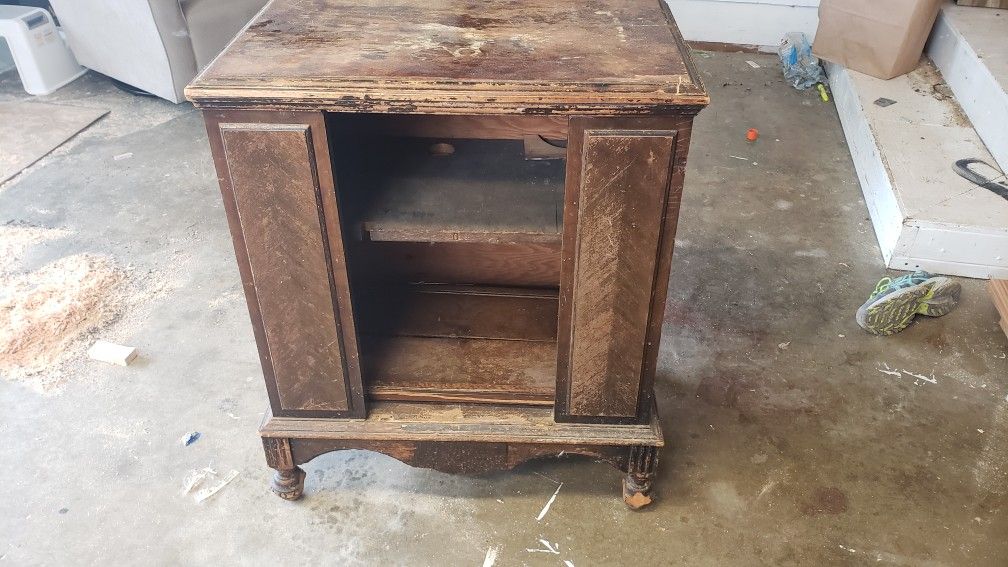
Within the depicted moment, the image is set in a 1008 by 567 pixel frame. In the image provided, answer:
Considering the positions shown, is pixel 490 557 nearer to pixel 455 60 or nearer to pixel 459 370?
pixel 459 370

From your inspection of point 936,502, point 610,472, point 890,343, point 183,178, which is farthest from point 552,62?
point 183,178

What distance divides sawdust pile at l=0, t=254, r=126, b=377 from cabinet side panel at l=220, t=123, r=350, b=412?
0.97 m

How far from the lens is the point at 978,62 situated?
2809mm

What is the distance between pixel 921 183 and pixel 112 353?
8.20 ft

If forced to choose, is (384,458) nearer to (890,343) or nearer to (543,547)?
(543,547)

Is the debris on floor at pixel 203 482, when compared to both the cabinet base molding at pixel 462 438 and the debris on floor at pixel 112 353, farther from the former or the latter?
the debris on floor at pixel 112 353

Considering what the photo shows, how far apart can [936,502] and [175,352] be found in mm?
1907

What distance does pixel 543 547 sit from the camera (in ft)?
5.13

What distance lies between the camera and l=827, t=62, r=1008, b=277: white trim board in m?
2.30

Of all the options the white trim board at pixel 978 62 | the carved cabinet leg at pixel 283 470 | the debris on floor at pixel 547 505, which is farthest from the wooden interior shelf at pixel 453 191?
the white trim board at pixel 978 62

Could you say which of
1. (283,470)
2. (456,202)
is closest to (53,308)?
(283,470)

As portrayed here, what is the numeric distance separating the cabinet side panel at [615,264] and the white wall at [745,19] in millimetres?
3013

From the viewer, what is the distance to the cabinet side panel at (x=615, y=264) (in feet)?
3.90

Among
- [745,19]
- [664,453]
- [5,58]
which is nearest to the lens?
[664,453]
